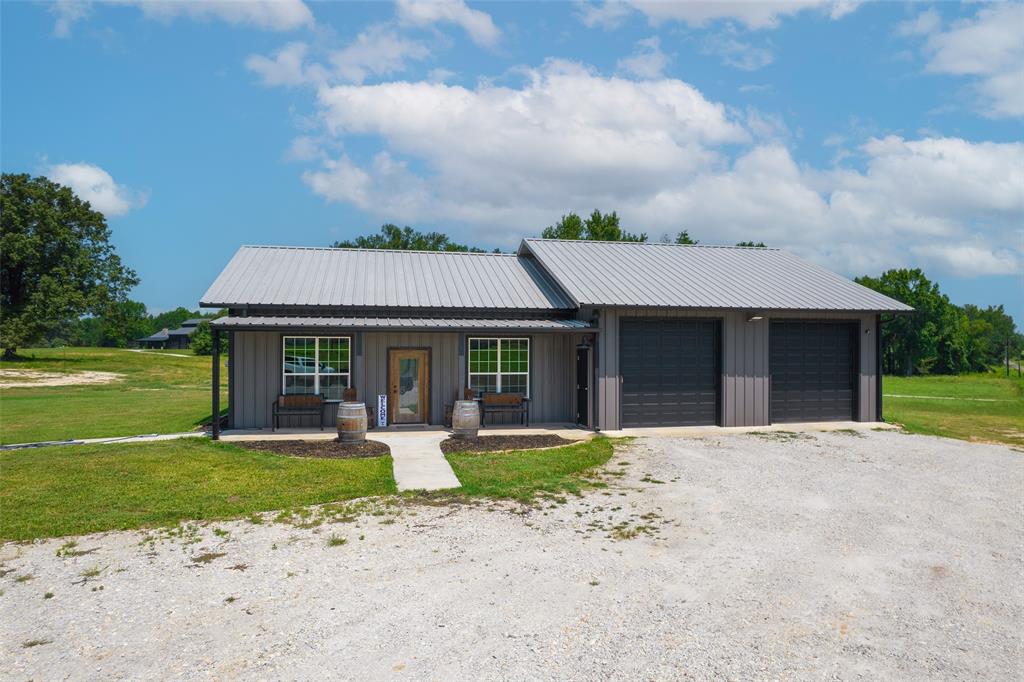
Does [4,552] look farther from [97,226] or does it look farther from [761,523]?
[97,226]

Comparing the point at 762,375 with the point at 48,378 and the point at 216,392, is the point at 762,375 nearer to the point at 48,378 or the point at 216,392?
the point at 216,392

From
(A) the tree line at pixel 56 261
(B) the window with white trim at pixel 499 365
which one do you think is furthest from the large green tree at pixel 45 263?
(B) the window with white trim at pixel 499 365

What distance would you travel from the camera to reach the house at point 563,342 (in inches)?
581

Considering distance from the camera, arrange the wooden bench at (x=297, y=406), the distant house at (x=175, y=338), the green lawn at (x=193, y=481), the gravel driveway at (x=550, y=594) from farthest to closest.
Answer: the distant house at (x=175, y=338) < the wooden bench at (x=297, y=406) < the green lawn at (x=193, y=481) < the gravel driveway at (x=550, y=594)

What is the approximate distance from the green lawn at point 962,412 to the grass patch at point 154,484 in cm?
1369

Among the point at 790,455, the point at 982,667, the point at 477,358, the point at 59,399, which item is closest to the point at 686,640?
the point at 982,667

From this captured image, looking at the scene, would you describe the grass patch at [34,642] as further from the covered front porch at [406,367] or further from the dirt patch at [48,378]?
the dirt patch at [48,378]

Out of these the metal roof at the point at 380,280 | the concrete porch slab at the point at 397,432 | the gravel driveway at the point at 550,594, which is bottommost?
the gravel driveway at the point at 550,594

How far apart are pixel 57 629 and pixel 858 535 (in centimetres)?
745

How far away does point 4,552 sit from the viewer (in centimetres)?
639

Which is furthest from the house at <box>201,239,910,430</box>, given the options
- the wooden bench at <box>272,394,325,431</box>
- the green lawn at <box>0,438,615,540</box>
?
the green lawn at <box>0,438,615,540</box>

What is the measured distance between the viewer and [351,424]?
12.5 meters

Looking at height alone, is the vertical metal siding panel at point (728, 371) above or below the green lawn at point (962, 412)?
above

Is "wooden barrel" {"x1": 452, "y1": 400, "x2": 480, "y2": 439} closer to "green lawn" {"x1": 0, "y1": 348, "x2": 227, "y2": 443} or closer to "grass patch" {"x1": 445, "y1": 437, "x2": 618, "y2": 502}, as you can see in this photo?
"grass patch" {"x1": 445, "y1": 437, "x2": 618, "y2": 502}
